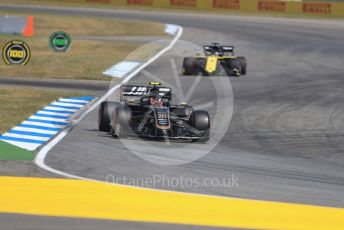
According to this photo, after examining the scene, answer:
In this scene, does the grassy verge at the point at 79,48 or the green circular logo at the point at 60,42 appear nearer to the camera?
the grassy verge at the point at 79,48

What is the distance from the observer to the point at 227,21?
52000 millimetres

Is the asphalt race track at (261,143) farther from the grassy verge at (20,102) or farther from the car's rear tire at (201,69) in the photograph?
the grassy verge at (20,102)

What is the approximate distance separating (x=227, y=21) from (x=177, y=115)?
35816mm

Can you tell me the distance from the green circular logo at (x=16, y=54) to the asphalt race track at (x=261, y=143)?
438cm

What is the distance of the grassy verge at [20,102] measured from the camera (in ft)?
60.4

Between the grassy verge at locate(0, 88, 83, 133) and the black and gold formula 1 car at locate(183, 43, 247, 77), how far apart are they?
5.60 metres

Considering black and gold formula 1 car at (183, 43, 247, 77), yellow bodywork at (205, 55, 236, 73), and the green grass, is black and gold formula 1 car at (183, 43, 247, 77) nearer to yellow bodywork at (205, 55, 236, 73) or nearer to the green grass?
yellow bodywork at (205, 55, 236, 73)

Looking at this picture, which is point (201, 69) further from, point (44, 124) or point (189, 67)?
point (44, 124)

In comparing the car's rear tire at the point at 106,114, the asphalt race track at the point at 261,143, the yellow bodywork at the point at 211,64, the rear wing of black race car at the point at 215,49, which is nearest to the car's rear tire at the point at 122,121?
the asphalt race track at the point at 261,143

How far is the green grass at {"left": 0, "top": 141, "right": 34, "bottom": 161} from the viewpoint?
13.7 m

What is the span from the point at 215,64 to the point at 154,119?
39.2 ft

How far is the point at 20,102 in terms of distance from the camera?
21.1 m

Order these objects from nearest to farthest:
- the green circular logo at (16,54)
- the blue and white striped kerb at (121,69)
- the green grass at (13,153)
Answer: the green grass at (13,153) < the blue and white striped kerb at (121,69) < the green circular logo at (16,54)

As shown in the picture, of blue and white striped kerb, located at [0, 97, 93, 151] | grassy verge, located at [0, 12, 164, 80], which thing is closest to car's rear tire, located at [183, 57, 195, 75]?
grassy verge, located at [0, 12, 164, 80]
